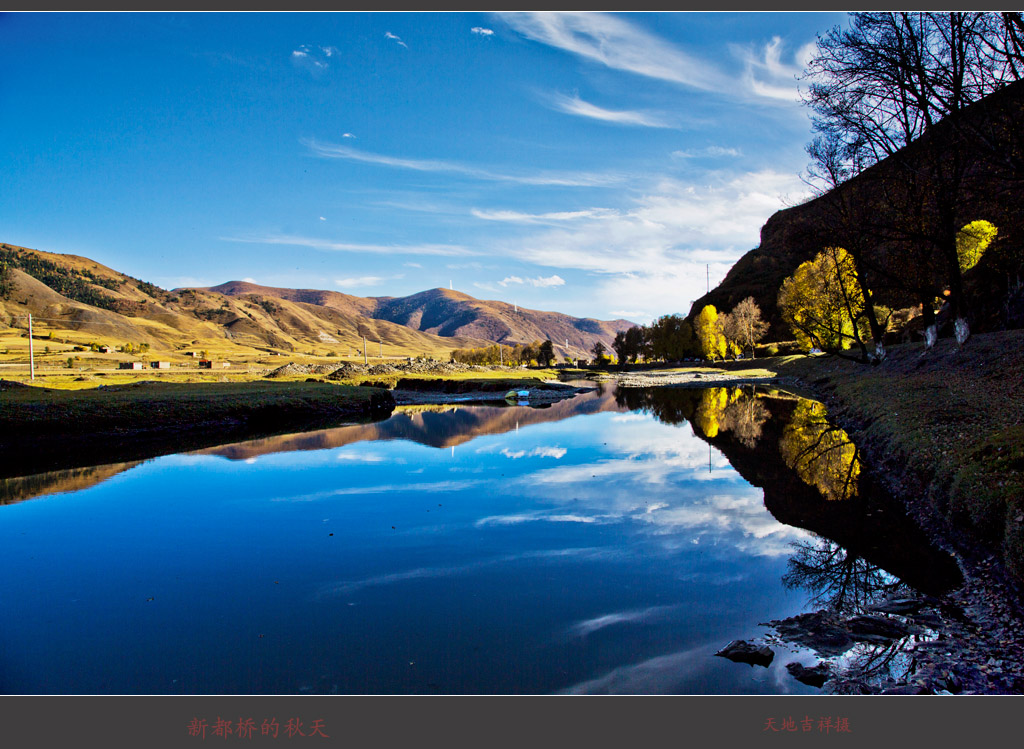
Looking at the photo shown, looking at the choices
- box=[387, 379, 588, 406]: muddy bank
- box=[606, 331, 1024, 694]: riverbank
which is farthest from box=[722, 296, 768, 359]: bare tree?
box=[606, 331, 1024, 694]: riverbank

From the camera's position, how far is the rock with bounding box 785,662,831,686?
18.7ft

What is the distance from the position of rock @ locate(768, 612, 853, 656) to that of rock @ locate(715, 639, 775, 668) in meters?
0.59

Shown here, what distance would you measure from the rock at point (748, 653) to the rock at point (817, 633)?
0.59 metres

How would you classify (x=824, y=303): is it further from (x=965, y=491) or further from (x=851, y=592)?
(x=851, y=592)

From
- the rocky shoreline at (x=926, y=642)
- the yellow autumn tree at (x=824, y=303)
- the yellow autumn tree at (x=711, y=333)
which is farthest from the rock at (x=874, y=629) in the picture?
the yellow autumn tree at (x=711, y=333)

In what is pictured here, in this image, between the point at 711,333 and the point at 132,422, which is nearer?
the point at 132,422

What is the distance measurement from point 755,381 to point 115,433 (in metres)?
69.5

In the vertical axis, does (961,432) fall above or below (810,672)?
above

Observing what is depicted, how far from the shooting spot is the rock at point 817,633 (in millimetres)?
6361

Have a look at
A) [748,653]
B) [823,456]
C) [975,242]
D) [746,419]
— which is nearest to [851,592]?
[748,653]

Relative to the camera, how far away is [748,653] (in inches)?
246

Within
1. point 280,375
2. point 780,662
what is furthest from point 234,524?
point 280,375

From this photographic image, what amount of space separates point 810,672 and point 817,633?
1.13 metres

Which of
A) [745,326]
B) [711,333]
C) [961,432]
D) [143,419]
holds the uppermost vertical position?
[745,326]
